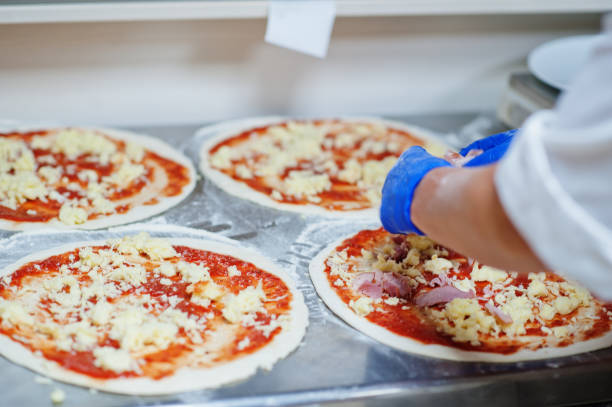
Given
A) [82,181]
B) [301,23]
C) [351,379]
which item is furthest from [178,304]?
[301,23]

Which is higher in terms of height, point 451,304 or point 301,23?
point 301,23

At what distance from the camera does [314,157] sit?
2.61 meters

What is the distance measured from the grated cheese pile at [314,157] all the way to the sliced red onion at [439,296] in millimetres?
580

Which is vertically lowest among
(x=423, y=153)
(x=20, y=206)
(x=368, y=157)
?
(x=20, y=206)

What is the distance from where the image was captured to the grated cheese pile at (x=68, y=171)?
2129 mm

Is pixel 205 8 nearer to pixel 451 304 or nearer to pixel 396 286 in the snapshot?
pixel 396 286

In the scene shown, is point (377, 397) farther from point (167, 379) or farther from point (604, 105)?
point (604, 105)

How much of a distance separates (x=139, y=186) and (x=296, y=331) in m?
0.93

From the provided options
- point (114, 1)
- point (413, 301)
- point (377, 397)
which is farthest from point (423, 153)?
point (114, 1)

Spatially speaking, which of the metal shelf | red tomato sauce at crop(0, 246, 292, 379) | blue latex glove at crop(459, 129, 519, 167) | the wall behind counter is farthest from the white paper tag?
red tomato sauce at crop(0, 246, 292, 379)

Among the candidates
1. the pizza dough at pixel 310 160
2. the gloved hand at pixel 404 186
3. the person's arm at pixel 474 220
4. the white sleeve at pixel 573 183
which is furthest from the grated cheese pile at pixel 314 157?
the white sleeve at pixel 573 183

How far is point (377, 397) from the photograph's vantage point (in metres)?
1.47

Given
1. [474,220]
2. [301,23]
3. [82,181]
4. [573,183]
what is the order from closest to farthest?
[573,183] → [474,220] → [82,181] → [301,23]

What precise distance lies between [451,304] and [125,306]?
2.79 ft
